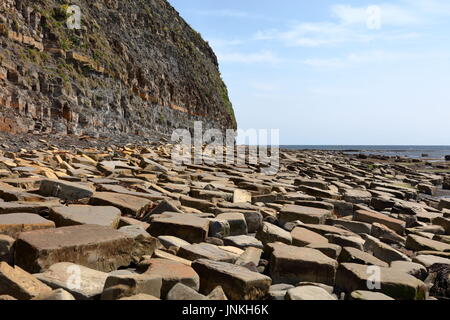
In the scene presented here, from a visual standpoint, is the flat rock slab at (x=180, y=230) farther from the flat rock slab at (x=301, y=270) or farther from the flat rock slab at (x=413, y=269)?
the flat rock slab at (x=413, y=269)

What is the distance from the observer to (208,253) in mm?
2279

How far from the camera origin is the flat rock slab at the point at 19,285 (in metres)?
1.52

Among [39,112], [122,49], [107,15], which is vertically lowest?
[39,112]

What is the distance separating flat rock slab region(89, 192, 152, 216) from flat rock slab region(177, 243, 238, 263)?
2.97ft

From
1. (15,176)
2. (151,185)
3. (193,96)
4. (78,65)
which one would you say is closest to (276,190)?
(151,185)

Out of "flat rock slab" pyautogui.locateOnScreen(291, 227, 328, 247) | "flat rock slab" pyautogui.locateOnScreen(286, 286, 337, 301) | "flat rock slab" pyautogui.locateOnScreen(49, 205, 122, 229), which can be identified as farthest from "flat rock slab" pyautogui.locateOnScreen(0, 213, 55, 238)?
"flat rock slab" pyautogui.locateOnScreen(291, 227, 328, 247)

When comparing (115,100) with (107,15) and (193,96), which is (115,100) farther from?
(193,96)

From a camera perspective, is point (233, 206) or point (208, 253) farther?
point (233, 206)

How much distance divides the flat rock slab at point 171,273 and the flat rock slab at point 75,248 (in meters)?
0.19

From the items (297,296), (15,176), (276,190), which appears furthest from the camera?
(276,190)

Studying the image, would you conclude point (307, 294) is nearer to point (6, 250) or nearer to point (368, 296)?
point (368, 296)

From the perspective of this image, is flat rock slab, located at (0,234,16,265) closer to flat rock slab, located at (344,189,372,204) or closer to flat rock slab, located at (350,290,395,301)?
flat rock slab, located at (350,290,395,301)

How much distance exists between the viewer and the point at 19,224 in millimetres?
2189

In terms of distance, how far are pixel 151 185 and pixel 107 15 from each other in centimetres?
1696
